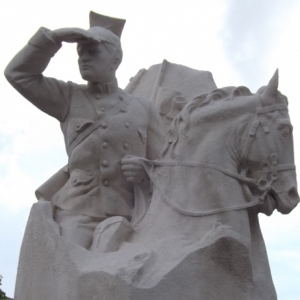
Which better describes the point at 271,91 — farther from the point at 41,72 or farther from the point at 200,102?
the point at 41,72

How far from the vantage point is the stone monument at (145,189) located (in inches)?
158

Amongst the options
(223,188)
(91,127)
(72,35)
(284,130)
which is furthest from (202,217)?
(72,35)

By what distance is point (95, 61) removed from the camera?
192 inches

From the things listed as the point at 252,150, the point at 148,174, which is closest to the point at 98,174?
the point at 148,174

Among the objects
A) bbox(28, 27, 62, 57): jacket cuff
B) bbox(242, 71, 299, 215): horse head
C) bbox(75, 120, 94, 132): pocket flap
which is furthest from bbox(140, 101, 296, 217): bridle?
bbox(28, 27, 62, 57): jacket cuff

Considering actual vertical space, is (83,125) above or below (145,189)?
above

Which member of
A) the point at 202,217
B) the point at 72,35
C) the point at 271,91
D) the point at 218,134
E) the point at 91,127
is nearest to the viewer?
the point at 202,217

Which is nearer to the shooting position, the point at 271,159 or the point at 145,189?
the point at 271,159

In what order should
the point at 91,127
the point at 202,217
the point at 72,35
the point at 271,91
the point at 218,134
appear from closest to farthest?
the point at 202,217
the point at 218,134
the point at 271,91
the point at 72,35
the point at 91,127

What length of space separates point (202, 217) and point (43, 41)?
5.48 feet

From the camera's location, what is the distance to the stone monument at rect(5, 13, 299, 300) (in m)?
4.00

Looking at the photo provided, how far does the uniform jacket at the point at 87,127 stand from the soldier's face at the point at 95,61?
16 cm

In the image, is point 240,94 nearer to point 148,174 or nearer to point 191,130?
point 191,130

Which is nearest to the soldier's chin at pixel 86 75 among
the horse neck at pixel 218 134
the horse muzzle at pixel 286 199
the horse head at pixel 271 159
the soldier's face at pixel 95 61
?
the soldier's face at pixel 95 61
